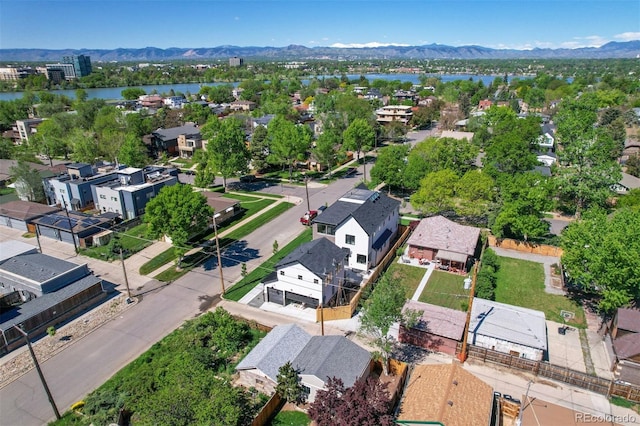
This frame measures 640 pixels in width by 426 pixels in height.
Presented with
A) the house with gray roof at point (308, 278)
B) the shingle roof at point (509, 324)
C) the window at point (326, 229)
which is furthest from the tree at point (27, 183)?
the shingle roof at point (509, 324)

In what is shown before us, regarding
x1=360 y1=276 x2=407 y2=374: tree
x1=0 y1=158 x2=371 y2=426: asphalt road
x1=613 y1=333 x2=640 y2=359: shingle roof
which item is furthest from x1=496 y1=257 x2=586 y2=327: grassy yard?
x1=0 y1=158 x2=371 y2=426: asphalt road

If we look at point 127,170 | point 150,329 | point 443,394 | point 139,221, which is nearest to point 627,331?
point 443,394

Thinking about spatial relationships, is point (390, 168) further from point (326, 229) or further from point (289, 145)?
point (326, 229)

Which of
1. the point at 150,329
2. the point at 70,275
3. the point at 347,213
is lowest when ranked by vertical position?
the point at 150,329

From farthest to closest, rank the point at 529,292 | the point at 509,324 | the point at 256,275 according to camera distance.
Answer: the point at 256,275, the point at 529,292, the point at 509,324

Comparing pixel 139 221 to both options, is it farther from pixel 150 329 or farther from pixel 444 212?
pixel 444 212

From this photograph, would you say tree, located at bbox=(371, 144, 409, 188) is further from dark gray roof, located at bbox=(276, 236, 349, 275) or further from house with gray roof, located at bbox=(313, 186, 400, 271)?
dark gray roof, located at bbox=(276, 236, 349, 275)

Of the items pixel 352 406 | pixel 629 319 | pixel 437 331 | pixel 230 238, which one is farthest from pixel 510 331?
pixel 230 238
